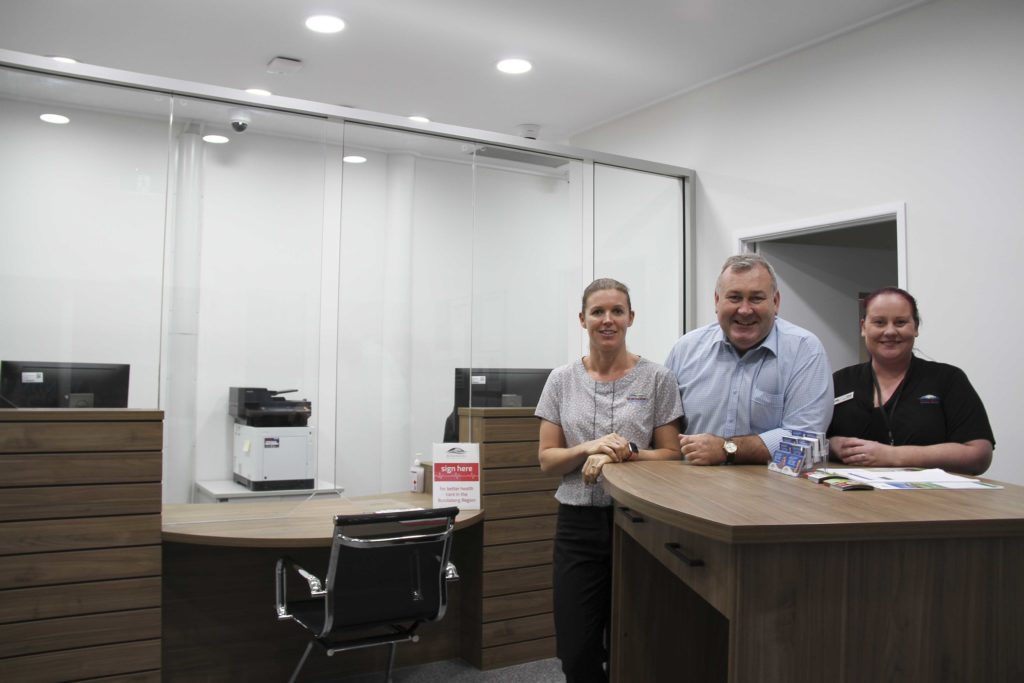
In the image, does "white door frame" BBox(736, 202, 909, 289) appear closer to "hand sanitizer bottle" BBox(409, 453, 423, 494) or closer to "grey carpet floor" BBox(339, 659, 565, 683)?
"hand sanitizer bottle" BBox(409, 453, 423, 494)

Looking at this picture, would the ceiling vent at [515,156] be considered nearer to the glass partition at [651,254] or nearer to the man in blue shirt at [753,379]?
the glass partition at [651,254]

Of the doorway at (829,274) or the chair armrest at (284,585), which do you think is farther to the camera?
the doorway at (829,274)

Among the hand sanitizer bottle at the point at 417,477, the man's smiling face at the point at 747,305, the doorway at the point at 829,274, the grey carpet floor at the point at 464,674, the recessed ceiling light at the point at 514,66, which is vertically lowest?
the grey carpet floor at the point at 464,674

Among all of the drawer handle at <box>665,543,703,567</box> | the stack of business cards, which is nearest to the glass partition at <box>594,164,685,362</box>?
the stack of business cards

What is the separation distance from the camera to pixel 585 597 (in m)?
2.49

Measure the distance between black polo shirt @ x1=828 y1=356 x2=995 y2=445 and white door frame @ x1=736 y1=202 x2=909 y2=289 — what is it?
1.73m

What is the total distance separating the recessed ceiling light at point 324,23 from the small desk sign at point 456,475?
237 centimetres

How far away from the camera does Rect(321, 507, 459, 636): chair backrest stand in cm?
313

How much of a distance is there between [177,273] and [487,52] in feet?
7.58

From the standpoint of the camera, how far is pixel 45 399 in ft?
11.3

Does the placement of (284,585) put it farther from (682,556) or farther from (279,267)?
(682,556)

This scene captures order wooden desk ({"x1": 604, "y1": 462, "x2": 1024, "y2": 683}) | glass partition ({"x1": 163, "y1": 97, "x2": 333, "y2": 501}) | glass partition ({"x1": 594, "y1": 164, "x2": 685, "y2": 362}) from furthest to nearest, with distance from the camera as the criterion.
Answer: glass partition ({"x1": 594, "y1": 164, "x2": 685, "y2": 362}) < glass partition ({"x1": 163, "y1": 97, "x2": 333, "y2": 501}) < wooden desk ({"x1": 604, "y1": 462, "x2": 1024, "y2": 683})

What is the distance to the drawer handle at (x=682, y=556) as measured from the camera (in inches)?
61.6

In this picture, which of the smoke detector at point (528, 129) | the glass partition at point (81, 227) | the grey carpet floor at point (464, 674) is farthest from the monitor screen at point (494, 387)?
the smoke detector at point (528, 129)
